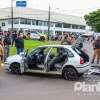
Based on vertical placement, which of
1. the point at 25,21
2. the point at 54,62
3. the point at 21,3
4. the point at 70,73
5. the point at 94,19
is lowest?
the point at 70,73

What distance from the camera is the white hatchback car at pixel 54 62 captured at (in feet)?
44.0

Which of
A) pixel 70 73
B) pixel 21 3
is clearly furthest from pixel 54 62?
pixel 21 3

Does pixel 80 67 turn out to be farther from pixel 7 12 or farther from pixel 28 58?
pixel 7 12

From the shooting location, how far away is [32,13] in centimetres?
11444

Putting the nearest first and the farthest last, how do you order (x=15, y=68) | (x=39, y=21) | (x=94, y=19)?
1. (x=15, y=68)
2. (x=94, y=19)
3. (x=39, y=21)

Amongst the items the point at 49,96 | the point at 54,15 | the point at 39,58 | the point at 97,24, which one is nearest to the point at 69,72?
the point at 39,58

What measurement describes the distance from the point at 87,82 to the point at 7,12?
318 feet

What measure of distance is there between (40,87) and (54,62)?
2.26m

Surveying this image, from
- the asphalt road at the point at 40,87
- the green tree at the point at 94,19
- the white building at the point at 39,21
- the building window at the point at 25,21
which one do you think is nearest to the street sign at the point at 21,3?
the asphalt road at the point at 40,87

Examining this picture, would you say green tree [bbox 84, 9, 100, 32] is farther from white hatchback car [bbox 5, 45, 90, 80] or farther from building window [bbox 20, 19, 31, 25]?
white hatchback car [bbox 5, 45, 90, 80]

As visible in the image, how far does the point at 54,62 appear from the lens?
1379cm

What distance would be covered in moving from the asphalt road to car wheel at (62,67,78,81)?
22cm

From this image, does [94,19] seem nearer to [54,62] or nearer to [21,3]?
[21,3]

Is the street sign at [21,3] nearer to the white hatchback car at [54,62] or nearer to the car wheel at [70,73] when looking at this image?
the white hatchback car at [54,62]
